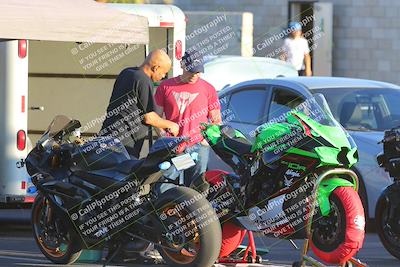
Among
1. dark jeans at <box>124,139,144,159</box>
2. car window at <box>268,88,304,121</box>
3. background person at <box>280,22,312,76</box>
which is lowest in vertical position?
background person at <box>280,22,312,76</box>

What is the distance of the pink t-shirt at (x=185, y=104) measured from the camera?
1217 centimetres

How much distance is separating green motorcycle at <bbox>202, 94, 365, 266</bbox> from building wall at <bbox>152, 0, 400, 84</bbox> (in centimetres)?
1518

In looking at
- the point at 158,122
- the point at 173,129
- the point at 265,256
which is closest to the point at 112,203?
the point at 158,122

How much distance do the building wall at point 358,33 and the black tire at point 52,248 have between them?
1486 centimetres

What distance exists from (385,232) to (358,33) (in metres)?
14.3

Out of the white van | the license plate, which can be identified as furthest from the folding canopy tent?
the license plate

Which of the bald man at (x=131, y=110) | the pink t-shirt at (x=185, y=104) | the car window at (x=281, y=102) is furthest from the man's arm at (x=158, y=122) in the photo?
the car window at (x=281, y=102)

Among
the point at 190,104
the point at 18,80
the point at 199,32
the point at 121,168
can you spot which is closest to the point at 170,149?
the point at 121,168

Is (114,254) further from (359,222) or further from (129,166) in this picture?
(359,222)

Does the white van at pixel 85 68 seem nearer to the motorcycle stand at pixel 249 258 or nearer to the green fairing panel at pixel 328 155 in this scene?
the motorcycle stand at pixel 249 258

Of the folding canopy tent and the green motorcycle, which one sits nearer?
the green motorcycle

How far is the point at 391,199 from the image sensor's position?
460 inches

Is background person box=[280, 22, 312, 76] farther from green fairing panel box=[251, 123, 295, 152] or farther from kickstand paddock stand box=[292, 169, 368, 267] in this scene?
kickstand paddock stand box=[292, 169, 368, 267]

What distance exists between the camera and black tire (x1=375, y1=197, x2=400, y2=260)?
1162 cm
